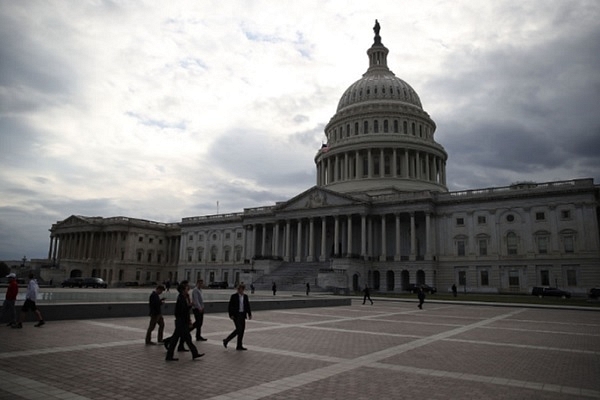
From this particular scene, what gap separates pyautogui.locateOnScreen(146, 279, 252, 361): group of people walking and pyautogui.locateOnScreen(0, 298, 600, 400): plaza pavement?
0.40 m

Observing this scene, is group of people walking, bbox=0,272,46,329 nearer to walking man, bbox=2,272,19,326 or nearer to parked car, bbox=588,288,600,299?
walking man, bbox=2,272,19,326

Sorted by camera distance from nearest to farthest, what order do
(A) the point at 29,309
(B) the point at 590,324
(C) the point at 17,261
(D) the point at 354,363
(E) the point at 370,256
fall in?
(D) the point at 354,363, (A) the point at 29,309, (B) the point at 590,324, (E) the point at 370,256, (C) the point at 17,261

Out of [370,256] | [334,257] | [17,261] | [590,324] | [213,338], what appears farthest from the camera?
[17,261]

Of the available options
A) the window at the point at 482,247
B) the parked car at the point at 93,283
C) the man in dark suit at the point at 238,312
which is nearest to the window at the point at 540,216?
the window at the point at 482,247

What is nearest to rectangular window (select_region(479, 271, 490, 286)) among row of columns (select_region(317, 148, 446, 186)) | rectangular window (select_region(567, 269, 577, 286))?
rectangular window (select_region(567, 269, 577, 286))

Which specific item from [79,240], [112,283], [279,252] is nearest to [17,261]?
[79,240]

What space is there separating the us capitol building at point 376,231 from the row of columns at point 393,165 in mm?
233

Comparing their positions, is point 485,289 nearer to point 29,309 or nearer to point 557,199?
Answer: point 557,199

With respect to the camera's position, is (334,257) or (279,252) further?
(279,252)

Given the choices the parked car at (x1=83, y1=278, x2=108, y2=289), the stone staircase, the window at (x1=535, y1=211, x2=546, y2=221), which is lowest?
the parked car at (x1=83, y1=278, x2=108, y2=289)

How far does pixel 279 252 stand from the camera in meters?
89.7

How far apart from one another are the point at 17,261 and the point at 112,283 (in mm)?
36971

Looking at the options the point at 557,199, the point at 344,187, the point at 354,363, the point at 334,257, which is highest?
the point at 344,187

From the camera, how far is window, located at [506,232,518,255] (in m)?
66.0
